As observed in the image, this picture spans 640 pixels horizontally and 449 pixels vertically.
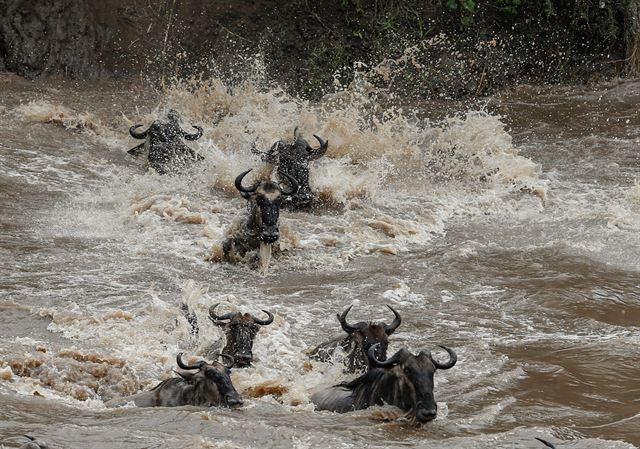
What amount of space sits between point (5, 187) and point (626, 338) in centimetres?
812

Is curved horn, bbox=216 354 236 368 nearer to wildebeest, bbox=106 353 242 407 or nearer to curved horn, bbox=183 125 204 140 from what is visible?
wildebeest, bbox=106 353 242 407

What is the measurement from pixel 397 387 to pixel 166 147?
29.3 feet

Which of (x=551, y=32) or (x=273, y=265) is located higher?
(x=551, y=32)

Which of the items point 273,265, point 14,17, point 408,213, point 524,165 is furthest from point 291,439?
point 14,17

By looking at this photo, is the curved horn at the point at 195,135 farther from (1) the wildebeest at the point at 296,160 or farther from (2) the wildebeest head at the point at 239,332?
(2) the wildebeest head at the point at 239,332

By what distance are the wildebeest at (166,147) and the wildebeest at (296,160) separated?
1.52 m

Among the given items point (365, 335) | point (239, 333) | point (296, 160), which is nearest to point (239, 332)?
point (239, 333)

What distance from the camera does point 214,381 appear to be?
8.01 metres

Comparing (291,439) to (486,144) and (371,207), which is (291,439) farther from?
(486,144)

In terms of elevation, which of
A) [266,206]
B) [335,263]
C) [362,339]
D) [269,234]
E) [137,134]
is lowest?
[362,339]

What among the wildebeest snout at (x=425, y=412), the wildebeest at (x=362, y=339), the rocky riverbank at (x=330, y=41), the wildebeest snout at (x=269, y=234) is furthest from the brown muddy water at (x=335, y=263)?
the rocky riverbank at (x=330, y=41)

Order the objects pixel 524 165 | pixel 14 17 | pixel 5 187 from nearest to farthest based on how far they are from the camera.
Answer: pixel 5 187 → pixel 524 165 → pixel 14 17

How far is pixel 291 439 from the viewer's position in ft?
23.1

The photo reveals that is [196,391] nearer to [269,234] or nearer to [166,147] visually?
[269,234]
